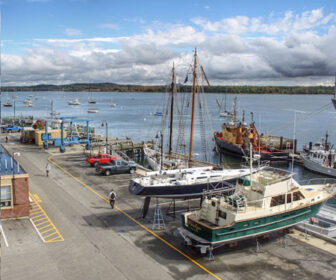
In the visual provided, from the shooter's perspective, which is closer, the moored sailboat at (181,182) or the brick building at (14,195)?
the brick building at (14,195)

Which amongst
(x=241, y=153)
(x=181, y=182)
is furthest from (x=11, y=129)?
(x=181, y=182)

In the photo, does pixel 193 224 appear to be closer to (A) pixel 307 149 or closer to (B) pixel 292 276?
(B) pixel 292 276

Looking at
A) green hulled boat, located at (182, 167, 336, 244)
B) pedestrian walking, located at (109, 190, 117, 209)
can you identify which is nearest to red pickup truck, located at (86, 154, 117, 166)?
pedestrian walking, located at (109, 190, 117, 209)

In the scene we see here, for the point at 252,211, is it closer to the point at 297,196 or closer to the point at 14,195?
the point at 297,196

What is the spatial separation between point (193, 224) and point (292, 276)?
4877mm

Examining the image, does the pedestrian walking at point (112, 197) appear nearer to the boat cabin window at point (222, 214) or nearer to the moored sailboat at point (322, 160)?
the boat cabin window at point (222, 214)

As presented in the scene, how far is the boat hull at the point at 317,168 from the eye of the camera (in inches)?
1852

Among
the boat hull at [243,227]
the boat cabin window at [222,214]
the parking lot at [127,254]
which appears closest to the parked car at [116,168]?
the parking lot at [127,254]

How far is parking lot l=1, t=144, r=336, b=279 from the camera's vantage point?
14734mm

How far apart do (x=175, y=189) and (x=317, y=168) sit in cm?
3432

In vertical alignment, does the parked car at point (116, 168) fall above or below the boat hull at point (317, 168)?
above

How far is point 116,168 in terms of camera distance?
1261 inches

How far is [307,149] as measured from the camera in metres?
54.0

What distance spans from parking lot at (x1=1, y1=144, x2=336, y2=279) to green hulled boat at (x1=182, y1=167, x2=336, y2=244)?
1062 millimetres
